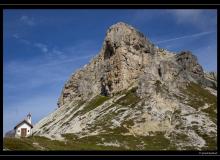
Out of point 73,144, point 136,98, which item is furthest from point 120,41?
point 73,144

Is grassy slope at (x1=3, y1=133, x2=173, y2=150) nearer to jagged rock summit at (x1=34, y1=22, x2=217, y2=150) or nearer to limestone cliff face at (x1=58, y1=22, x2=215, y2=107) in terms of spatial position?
jagged rock summit at (x1=34, y1=22, x2=217, y2=150)

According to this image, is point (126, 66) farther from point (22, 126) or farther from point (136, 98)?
point (22, 126)

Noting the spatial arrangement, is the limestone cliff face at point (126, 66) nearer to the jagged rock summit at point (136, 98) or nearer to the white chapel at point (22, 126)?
the jagged rock summit at point (136, 98)

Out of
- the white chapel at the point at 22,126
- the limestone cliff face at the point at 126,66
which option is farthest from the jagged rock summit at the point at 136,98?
the white chapel at the point at 22,126

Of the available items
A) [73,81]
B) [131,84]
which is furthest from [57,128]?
[73,81]

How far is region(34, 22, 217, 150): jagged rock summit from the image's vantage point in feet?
354

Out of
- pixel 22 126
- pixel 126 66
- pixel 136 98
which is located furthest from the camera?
pixel 126 66

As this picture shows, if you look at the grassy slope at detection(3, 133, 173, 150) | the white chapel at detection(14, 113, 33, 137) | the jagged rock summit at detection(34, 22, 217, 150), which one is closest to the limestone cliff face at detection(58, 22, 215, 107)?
the jagged rock summit at detection(34, 22, 217, 150)

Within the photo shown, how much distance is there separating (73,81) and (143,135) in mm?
89741

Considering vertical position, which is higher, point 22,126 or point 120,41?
point 120,41

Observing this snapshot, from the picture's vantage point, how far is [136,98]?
13125 centimetres
